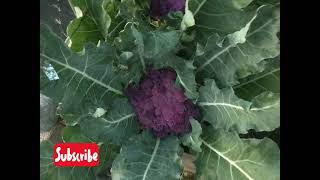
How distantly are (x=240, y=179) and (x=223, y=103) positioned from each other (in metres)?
0.12

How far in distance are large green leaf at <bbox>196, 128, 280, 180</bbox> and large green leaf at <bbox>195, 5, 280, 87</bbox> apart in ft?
0.30

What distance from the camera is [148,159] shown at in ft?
2.80

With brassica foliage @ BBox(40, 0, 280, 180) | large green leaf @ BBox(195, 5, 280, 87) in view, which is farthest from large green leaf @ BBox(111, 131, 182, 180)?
large green leaf @ BBox(195, 5, 280, 87)

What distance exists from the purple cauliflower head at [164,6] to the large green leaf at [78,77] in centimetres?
11

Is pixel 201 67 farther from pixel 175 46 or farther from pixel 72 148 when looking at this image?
pixel 72 148

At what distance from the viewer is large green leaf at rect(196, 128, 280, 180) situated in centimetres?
77

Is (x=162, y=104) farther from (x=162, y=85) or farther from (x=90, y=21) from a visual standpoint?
(x=90, y=21)

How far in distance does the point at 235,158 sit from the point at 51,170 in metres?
0.30

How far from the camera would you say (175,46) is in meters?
0.81

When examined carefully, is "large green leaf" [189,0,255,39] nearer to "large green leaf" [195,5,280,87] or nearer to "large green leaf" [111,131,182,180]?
"large green leaf" [195,5,280,87]

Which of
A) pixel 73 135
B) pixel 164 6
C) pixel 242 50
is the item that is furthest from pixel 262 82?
pixel 73 135

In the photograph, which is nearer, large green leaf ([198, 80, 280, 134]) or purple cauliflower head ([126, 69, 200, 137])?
large green leaf ([198, 80, 280, 134])

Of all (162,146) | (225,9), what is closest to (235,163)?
(162,146)

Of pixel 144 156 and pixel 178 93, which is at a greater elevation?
pixel 178 93
